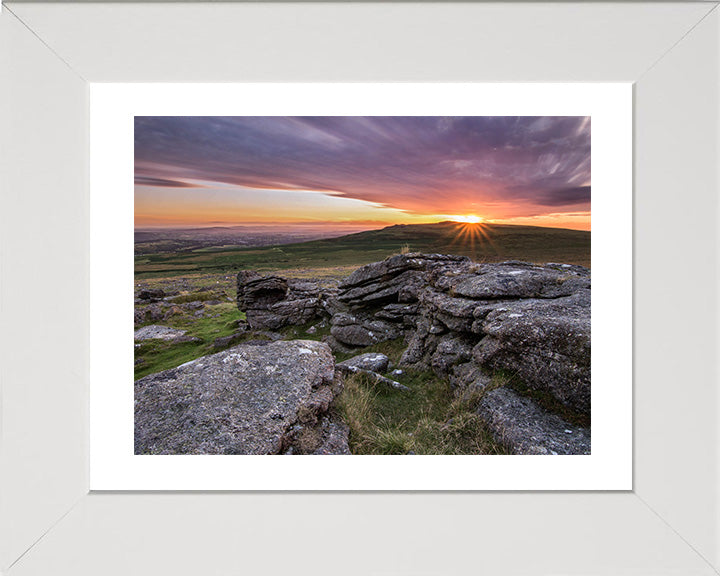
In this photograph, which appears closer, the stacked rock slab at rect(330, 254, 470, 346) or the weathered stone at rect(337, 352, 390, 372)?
the weathered stone at rect(337, 352, 390, 372)

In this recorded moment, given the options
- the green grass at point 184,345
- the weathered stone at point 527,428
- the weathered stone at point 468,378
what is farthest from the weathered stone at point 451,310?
the green grass at point 184,345

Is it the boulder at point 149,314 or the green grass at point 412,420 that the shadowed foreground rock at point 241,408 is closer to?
the green grass at point 412,420

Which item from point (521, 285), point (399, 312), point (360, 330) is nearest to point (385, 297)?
point (399, 312)

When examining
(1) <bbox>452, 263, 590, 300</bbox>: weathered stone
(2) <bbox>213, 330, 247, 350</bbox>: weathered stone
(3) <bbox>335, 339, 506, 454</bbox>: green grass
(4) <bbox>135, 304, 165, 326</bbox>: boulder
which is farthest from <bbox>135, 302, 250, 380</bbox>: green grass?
(1) <bbox>452, 263, 590, 300</bbox>: weathered stone

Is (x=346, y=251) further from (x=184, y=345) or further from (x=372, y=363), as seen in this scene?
(x=372, y=363)

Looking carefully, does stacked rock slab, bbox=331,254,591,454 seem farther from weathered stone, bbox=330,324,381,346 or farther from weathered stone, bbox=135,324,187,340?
weathered stone, bbox=135,324,187,340
